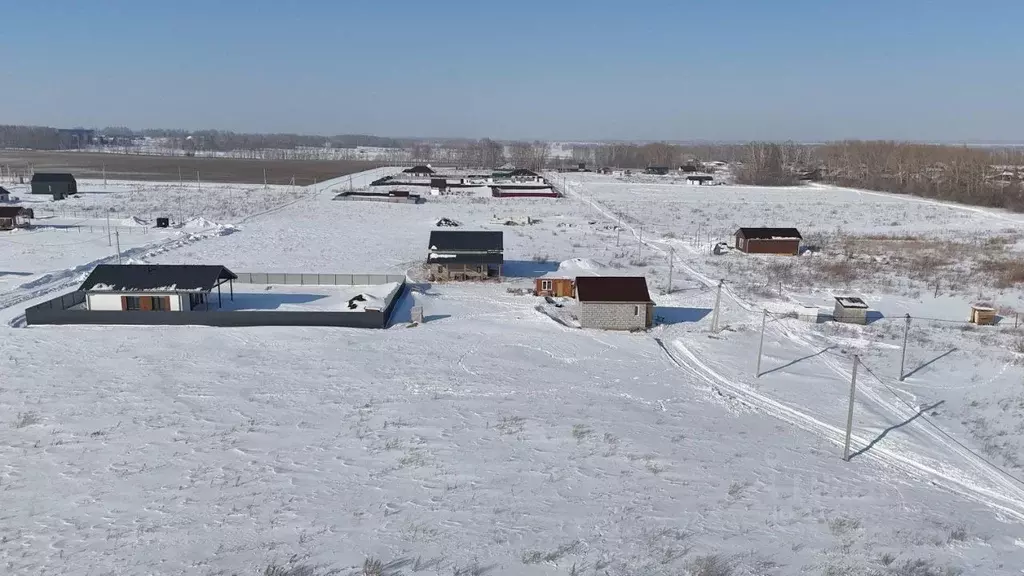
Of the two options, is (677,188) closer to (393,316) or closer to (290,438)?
(393,316)

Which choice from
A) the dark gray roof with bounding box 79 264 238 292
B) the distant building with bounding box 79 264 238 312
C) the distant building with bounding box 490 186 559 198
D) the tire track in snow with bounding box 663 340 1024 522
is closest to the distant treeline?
the distant building with bounding box 490 186 559 198

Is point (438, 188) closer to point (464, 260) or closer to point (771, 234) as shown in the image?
point (771, 234)

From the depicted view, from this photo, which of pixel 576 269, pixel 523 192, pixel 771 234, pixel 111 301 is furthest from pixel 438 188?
pixel 111 301

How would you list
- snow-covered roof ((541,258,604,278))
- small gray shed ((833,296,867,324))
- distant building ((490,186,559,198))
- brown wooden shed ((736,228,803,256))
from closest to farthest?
small gray shed ((833,296,867,324)), snow-covered roof ((541,258,604,278)), brown wooden shed ((736,228,803,256)), distant building ((490,186,559,198))

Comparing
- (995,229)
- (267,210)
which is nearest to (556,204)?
(267,210)

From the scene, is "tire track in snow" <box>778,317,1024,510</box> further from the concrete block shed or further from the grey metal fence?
the grey metal fence

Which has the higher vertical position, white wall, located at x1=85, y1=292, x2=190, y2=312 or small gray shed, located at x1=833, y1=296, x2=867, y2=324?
white wall, located at x1=85, y1=292, x2=190, y2=312
